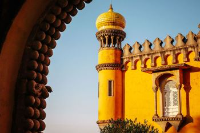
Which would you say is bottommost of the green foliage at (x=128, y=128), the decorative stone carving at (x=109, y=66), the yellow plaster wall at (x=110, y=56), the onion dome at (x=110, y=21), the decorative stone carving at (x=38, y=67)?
the green foliage at (x=128, y=128)

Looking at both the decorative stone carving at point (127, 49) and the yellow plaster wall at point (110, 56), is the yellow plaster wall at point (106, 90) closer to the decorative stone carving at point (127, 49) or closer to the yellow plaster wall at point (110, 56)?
the yellow plaster wall at point (110, 56)

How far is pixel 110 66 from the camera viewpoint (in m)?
17.0

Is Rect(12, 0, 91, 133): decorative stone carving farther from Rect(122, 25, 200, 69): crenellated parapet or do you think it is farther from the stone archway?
Rect(122, 25, 200, 69): crenellated parapet

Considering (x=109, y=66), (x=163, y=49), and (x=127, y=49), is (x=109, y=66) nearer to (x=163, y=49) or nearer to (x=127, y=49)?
(x=127, y=49)

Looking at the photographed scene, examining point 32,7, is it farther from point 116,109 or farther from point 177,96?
point 116,109

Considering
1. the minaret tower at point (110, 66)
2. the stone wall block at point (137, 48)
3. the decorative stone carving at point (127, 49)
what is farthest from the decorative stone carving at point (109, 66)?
the stone wall block at point (137, 48)

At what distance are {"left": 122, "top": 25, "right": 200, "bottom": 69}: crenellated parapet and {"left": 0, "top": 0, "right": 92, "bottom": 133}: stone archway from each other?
11040 millimetres

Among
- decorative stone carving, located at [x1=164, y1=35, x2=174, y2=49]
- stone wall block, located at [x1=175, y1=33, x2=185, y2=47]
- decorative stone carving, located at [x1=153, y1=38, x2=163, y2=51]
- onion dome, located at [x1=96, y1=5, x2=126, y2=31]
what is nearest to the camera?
stone wall block, located at [x1=175, y1=33, x2=185, y2=47]

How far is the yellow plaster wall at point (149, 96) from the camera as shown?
48.1ft

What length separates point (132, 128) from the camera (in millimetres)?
14078

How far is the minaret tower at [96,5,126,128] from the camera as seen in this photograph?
654 inches

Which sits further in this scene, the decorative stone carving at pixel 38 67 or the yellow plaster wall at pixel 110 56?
the yellow plaster wall at pixel 110 56

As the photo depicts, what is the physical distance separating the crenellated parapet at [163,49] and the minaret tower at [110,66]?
57 cm

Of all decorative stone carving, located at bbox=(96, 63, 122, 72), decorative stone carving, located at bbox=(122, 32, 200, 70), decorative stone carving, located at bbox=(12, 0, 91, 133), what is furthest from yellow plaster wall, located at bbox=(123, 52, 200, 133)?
decorative stone carving, located at bbox=(12, 0, 91, 133)
